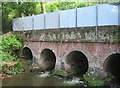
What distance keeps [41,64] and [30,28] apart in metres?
3.88

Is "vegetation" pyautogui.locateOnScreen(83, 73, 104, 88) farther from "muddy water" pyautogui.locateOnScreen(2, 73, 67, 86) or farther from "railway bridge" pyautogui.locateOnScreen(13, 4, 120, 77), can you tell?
"muddy water" pyautogui.locateOnScreen(2, 73, 67, 86)

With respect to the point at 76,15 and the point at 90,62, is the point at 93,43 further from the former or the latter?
the point at 76,15

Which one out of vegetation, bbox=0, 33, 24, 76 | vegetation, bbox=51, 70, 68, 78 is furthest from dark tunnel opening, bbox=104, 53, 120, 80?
vegetation, bbox=0, 33, 24, 76

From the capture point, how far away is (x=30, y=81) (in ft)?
57.6

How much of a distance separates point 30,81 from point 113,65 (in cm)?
586

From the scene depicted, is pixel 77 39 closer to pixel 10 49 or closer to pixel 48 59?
pixel 48 59

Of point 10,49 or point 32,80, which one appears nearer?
point 32,80

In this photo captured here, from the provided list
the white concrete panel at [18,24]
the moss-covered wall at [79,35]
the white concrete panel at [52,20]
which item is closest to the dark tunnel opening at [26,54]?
the white concrete panel at [18,24]

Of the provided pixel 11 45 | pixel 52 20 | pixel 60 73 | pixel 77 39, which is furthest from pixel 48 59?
pixel 77 39

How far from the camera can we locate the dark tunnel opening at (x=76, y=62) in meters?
19.5

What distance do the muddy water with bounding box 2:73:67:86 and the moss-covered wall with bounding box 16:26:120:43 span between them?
3.27 metres

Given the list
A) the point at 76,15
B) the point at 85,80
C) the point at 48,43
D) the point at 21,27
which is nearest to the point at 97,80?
the point at 85,80

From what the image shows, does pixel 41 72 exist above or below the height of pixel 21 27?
below

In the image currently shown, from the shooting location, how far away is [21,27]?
86.5 feet
